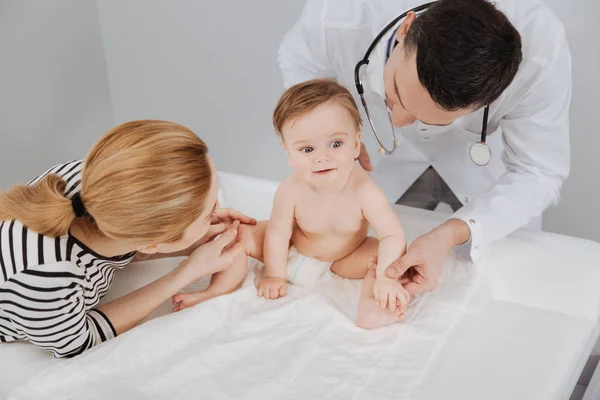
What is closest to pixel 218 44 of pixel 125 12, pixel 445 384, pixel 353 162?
pixel 125 12

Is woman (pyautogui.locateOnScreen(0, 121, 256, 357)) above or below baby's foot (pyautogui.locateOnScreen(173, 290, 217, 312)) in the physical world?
Result: above

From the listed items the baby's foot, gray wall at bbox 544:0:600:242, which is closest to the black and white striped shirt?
the baby's foot

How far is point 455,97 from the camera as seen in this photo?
1282 mm

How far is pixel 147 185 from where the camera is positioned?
4.09 ft

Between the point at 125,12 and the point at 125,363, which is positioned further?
the point at 125,12

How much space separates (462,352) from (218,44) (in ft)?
5.07

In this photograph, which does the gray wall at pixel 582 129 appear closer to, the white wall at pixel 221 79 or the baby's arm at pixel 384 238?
the white wall at pixel 221 79

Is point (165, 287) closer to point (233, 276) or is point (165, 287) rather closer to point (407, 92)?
point (233, 276)

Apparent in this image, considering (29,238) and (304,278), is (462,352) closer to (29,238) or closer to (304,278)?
(304,278)

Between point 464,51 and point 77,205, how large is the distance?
0.71m

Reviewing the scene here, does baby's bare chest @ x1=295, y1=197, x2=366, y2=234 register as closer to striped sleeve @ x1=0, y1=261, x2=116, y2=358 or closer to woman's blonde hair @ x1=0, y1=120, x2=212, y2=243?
woman's blonde hair @ x1=0, y1=120, x2=212, y2=243

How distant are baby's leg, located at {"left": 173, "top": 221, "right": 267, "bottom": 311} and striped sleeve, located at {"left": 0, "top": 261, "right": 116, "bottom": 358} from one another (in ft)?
Result: 0.74

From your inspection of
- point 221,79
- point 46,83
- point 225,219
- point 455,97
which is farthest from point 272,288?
point 46,83

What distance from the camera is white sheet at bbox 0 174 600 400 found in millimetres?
1309
